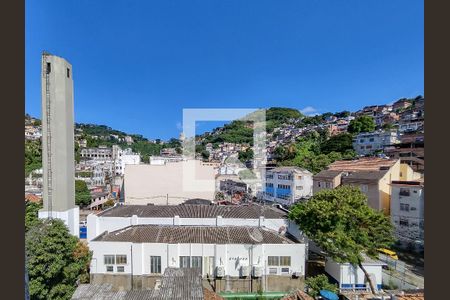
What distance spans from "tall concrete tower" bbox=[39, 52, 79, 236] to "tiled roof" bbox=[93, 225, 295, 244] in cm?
186

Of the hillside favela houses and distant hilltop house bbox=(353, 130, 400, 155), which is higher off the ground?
distant hilltop house bbox=(353, 130, 400, 155)

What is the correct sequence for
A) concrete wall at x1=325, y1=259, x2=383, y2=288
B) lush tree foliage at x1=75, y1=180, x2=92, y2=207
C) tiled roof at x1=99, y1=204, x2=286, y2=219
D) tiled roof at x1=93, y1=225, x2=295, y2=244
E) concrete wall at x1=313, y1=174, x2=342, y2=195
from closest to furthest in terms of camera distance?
concrete wall at x1=325, y1=259, x2=383, y2=288 < tiled roof at x1=93, y1=225, x2=295, y2=244 < tiled roof at x1=99, y1=204, x2=286, y2=219 < concrete wall at x1=313, y1=174, x2=342, y2=195 < lush tree foliage at x1=75, y1=180, x2=92, y2=207

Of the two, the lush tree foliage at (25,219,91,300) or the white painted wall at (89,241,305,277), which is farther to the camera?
the white painted wall at (89,241,305,277)

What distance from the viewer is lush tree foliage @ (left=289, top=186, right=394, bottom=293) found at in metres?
4.73

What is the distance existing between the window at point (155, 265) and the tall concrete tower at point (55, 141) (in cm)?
318

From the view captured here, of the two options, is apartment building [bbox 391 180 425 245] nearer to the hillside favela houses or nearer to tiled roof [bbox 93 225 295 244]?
the hillside favela houses

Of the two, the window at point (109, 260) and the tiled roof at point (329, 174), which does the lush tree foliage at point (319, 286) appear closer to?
the window at point (109, 260)

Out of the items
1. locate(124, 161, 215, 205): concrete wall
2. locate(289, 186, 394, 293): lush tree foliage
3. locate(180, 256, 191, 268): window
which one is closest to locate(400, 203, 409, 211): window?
locate(289, 186, 394, 293): lush tree foliage

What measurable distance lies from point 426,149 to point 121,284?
237 inches

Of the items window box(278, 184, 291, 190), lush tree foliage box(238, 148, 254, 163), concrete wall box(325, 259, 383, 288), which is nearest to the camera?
concrete wall box(325, 259, 383, 288)

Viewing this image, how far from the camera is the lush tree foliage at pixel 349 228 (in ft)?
15.5

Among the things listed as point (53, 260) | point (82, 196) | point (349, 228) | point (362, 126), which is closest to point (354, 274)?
point (349, 228)

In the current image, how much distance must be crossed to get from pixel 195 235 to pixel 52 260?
2874 millimetres

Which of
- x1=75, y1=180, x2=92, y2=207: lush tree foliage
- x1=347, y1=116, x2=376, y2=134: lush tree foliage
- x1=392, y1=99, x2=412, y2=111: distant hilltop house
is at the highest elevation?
x1=392, y1=99, x2=412, y2=111: distant hilltop house
